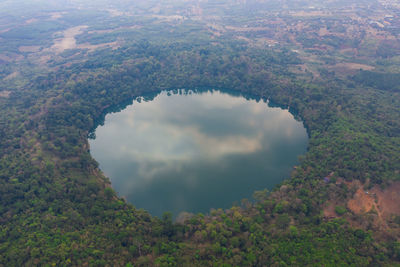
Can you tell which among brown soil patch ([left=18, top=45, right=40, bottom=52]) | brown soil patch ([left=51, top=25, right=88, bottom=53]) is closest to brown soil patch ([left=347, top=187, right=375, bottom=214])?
brown soil patch ([left=51, top=25, right=88, bottom=53])

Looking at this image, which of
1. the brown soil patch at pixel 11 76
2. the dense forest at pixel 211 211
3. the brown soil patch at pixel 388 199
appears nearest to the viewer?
the dense forest at pixel 211 211

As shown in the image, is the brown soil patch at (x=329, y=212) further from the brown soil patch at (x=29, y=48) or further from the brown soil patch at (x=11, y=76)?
the brown soil patch at (x=29, y=48)

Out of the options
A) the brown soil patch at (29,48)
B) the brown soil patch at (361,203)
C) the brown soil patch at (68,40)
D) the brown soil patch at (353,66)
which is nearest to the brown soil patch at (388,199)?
the brown soil patch at (361,203)

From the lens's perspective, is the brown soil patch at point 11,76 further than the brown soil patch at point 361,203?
Yes

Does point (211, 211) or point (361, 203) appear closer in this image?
point (361, 203)

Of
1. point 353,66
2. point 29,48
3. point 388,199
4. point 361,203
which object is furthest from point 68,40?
point 388,199

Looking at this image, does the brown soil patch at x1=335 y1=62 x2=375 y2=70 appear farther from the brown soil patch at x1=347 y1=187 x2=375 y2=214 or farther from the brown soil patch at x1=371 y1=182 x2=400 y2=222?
the brown soil patch at x1=347 y1=187 x2=375 y2=214

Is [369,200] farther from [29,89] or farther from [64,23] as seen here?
[64,23]

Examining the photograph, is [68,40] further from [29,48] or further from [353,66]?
[353,66]
